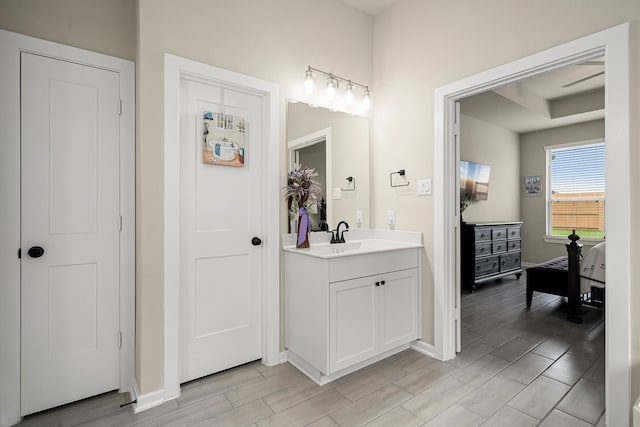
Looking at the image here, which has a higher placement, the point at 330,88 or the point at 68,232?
the point at 330,88

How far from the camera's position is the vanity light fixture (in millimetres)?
2582

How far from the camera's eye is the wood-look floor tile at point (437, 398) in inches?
73.7

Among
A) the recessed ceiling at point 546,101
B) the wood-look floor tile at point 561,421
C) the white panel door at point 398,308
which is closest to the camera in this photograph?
the wood-look floor tile at point 561,421

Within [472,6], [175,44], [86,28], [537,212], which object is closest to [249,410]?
[175,44]

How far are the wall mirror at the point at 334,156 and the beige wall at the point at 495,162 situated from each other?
3090 millimetres

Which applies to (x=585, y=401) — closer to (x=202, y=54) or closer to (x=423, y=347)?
(x=423, y=347)

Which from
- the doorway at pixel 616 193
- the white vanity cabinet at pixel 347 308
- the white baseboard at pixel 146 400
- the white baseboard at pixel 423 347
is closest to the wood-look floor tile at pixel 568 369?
the doorway at pixel 616 193

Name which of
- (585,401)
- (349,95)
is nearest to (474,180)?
(349,95)

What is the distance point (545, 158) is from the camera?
20.5ft

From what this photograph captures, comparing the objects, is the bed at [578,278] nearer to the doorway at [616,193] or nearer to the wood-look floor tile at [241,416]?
the doorway at [616,193]

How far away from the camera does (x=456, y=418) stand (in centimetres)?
180

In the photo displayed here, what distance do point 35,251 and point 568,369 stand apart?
3531mm

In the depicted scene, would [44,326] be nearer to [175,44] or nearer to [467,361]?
[175,44]

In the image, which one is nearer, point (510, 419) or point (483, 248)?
point (510, 419)
